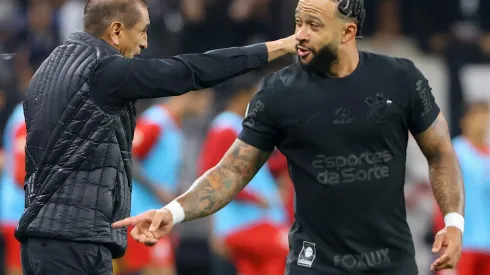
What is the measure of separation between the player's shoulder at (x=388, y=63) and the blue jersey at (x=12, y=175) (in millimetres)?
4994

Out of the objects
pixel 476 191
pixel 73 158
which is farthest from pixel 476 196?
pixel 73 158

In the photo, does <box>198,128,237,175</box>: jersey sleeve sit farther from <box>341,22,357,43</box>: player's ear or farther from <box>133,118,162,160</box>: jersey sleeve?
<box>341,22,357,43</box>: player's ear

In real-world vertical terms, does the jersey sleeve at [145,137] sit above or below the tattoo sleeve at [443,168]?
below

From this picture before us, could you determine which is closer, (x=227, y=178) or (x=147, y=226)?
(x=147, y=226)

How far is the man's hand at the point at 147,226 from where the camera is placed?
5.02 meters

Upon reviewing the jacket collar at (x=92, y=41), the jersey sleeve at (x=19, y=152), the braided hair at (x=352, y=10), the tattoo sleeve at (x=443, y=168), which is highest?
the braided hair at (x=352, y=10)

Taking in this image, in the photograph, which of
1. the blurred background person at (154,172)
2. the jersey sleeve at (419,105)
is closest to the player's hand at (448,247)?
the jersey sleeve at (419,105)

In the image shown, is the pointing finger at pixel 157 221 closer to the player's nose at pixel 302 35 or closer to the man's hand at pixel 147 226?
the man's hand at pixel 147 226

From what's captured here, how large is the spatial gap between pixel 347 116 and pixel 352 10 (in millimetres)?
495

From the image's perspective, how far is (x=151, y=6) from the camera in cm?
1228

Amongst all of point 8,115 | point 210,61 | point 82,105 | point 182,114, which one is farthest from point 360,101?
point 8,115

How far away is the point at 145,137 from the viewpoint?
10.3m

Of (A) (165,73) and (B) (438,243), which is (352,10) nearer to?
(A) (165,73)

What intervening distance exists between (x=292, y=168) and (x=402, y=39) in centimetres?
673
